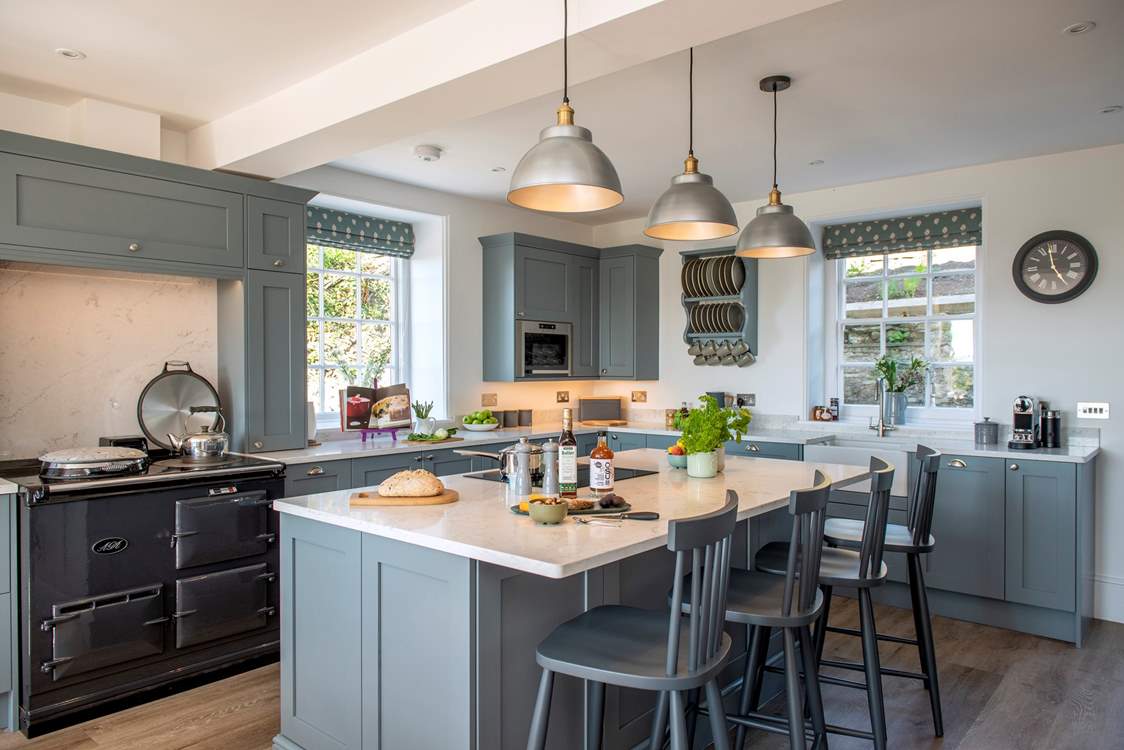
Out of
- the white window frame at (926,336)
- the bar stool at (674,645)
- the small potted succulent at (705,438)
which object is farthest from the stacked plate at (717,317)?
the bar stool at (674,645)

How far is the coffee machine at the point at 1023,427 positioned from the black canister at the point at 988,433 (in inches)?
3.1

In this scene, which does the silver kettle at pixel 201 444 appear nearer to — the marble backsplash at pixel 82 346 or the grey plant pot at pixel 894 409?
the marble backsplash at pixel 82 346

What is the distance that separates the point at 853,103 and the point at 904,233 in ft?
5.96

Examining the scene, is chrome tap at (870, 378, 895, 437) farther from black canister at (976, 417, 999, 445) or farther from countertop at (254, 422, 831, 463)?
black canister at (976, 417, 999, 445)

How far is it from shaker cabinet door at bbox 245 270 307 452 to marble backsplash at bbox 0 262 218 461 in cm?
42

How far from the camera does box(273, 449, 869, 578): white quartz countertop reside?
1814mm

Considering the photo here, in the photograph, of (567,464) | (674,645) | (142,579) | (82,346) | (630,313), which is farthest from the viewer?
(630,313)

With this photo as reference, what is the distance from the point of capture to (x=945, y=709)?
306cm

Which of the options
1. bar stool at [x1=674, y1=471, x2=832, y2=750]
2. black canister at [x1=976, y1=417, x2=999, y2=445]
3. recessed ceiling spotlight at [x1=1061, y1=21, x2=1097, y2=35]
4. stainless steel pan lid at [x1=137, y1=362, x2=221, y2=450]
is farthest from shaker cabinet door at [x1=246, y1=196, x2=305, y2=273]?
black canister at [x1=976, y1=417, x2=999, y2=445]

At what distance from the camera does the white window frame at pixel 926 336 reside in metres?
4.89

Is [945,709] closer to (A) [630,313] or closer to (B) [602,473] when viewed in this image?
(B) [602,473]

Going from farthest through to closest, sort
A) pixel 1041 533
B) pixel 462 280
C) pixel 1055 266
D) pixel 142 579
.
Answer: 1. pixel 462 280
2. pixel 1055 266
3. pixel 1041 533
4. pixel 142 579

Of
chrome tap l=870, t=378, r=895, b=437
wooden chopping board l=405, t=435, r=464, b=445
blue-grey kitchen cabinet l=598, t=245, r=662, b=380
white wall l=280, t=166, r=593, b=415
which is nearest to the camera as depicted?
wooden chopping board l=405, t=435, r=464, b=445

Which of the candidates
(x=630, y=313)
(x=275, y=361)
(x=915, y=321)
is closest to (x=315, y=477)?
(x=275, y=361)
